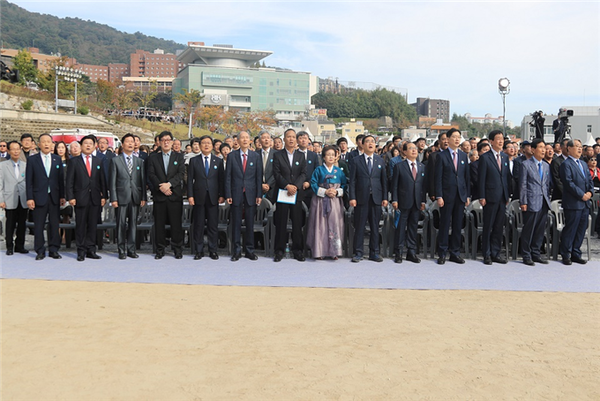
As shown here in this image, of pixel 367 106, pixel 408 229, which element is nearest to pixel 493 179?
pixel 408 229

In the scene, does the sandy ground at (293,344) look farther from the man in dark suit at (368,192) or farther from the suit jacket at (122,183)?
the suit jacket at (122,183)

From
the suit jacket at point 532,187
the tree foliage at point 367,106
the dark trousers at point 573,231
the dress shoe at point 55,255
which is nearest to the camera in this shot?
the suit jacket at point 532,187

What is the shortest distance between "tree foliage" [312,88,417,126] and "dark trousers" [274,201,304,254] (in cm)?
13246

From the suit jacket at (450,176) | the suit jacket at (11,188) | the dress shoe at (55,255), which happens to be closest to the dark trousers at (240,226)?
the dress shoe at (55,255)

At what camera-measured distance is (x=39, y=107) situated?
5238 centimetres

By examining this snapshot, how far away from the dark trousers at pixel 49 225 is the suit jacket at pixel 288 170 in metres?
3.51

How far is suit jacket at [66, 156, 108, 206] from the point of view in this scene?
8.09 metres

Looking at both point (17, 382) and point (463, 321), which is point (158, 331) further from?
point (463, 321)

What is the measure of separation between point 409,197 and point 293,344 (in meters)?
4.10

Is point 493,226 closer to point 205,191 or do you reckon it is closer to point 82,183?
point 205,191

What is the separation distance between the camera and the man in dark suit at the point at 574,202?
25.9ft

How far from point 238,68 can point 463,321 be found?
344ft

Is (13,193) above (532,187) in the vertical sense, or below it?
below

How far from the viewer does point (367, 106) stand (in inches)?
5610
